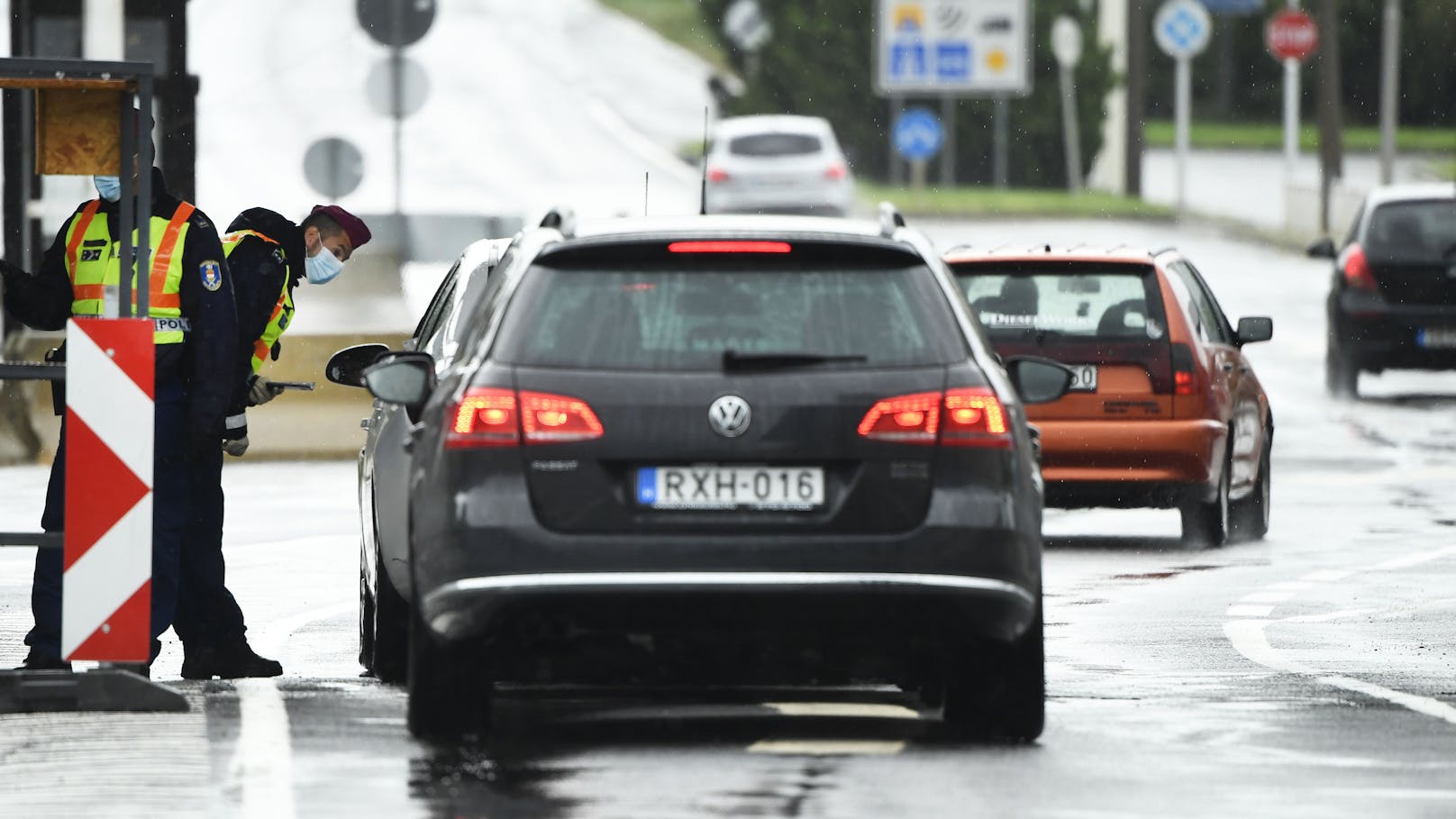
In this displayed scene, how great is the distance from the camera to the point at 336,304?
23.3 m

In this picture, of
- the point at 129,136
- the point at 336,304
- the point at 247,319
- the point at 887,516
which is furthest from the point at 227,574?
the point at 336,304

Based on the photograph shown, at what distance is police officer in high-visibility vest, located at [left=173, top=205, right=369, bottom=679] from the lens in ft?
36.4

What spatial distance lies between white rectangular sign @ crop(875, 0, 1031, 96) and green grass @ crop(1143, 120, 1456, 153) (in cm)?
1419

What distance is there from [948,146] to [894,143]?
3.15 feet

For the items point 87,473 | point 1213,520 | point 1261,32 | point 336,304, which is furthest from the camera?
point 1261,32

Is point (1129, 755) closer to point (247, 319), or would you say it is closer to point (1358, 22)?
point (247, 319)

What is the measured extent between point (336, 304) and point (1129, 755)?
14782 mm

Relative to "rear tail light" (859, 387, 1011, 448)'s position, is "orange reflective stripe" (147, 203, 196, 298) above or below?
above

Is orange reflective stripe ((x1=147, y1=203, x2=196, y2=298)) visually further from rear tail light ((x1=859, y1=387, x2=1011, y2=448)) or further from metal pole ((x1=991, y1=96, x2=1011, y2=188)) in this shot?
metal pole ((x1=991, y1=96, x2=1011, y2=188))

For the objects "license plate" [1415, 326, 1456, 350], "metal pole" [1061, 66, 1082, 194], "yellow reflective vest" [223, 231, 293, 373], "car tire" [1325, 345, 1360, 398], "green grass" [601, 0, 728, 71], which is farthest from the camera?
"green grass" [601, 0, 728, 71]

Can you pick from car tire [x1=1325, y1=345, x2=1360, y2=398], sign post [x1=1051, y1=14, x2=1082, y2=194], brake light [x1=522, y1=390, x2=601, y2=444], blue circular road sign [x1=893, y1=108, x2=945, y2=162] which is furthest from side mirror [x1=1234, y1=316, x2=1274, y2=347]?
sign post [x1=1051, y1=14, x2=1082, y2=194]

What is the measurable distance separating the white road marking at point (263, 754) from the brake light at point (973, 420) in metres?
1.81

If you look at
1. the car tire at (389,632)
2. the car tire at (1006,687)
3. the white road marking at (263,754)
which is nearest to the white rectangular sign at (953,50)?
the car tire at (389,632)

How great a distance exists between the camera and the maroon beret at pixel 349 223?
11.6 metres
